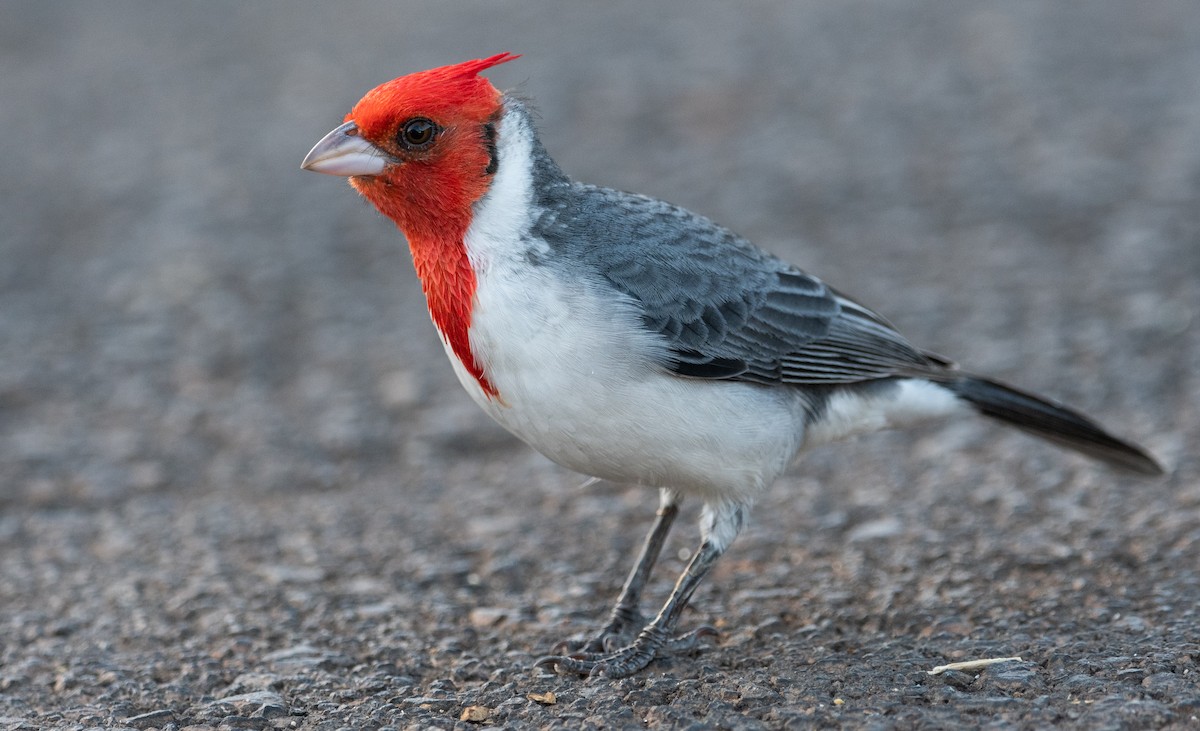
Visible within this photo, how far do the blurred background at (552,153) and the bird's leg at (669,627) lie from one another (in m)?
1.88

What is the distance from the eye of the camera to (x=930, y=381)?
426 centimetres

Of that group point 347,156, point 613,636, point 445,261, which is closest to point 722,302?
point 445,261

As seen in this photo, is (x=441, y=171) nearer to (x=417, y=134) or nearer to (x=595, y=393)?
(x=417, y=134)

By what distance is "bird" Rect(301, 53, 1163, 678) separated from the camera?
3469mm

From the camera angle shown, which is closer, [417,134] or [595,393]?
[595,393]

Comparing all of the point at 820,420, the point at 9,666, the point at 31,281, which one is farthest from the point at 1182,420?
the point at 31,281

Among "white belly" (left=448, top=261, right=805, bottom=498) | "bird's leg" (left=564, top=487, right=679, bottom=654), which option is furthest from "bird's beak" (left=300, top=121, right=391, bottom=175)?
"bird's leg" (left=564, top=487, right=679, bottom=654)

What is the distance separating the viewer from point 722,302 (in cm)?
382

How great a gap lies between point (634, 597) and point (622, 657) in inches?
13.2

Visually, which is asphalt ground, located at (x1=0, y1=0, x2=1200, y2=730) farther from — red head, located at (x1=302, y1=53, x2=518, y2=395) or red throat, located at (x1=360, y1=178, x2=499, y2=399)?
red head, located at (x1=302, y1=53, x2=518, y2=395)

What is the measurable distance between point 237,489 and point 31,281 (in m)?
2.67

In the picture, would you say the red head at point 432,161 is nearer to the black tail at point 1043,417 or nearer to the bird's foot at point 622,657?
the bird's foot at point 622,657

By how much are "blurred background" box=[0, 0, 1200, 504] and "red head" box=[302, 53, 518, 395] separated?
1895 mm

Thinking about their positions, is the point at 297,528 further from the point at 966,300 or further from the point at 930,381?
the point at 966,300
